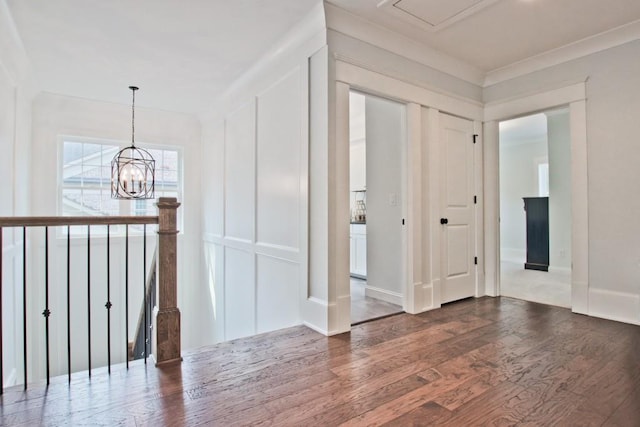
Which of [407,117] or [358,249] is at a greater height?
[407,117]

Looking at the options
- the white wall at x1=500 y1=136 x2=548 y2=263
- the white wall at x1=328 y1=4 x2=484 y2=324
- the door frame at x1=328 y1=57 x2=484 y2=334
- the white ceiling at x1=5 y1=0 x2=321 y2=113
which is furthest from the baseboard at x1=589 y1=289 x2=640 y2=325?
the white wall at x1=500 y1=136 x2=548 y2=263

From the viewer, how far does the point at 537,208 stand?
20.0 feet

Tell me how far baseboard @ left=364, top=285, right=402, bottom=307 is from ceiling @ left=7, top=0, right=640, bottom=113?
8.14 ft

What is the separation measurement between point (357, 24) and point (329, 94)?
0.65 m

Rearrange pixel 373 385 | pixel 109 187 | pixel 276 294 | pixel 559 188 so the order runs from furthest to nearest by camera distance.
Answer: pixel 559 188 < pixel 109 187 < pixel 276 294 < pixel 373 385

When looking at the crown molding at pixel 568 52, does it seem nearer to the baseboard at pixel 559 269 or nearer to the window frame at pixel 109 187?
the baseboard at pixel 559 269

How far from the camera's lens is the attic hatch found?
8.30ft

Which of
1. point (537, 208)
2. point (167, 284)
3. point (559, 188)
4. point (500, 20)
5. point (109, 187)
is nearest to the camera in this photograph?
point (167, 284)

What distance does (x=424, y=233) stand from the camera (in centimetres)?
339

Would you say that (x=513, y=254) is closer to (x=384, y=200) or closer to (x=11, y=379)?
(x=384, y=200)

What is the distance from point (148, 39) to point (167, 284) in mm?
2231

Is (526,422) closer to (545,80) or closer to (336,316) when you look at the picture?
(336,316)

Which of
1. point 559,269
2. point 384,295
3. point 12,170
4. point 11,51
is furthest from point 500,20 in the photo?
point 12,170

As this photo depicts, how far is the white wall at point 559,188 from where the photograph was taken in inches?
208
